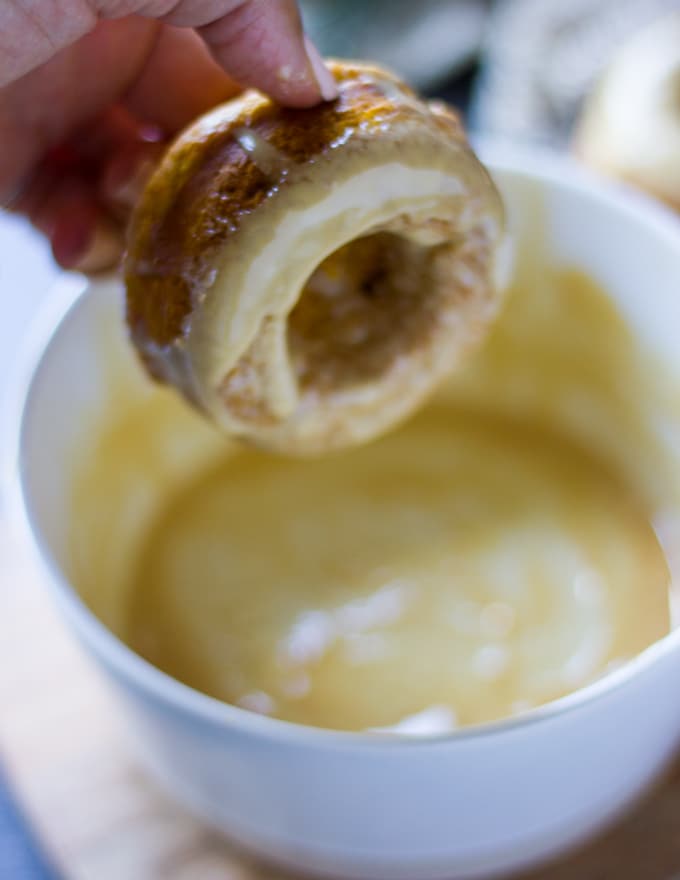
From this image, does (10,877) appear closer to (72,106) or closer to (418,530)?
(418,530)

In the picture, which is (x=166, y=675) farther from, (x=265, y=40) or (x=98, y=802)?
(x=265, y=40)

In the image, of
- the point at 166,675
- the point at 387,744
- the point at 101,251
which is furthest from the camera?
the point at 101,251

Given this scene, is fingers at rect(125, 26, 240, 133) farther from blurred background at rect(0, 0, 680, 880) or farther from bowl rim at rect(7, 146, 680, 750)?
blurred background at rect(0, 0, 680, 880)

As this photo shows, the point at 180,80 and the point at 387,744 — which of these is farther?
the point at 180,80

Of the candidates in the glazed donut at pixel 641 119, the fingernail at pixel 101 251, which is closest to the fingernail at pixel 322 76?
the fingernail at pixel 101 251

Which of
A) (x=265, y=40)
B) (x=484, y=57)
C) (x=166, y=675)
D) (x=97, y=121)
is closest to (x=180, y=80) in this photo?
(x=97, y=121)
